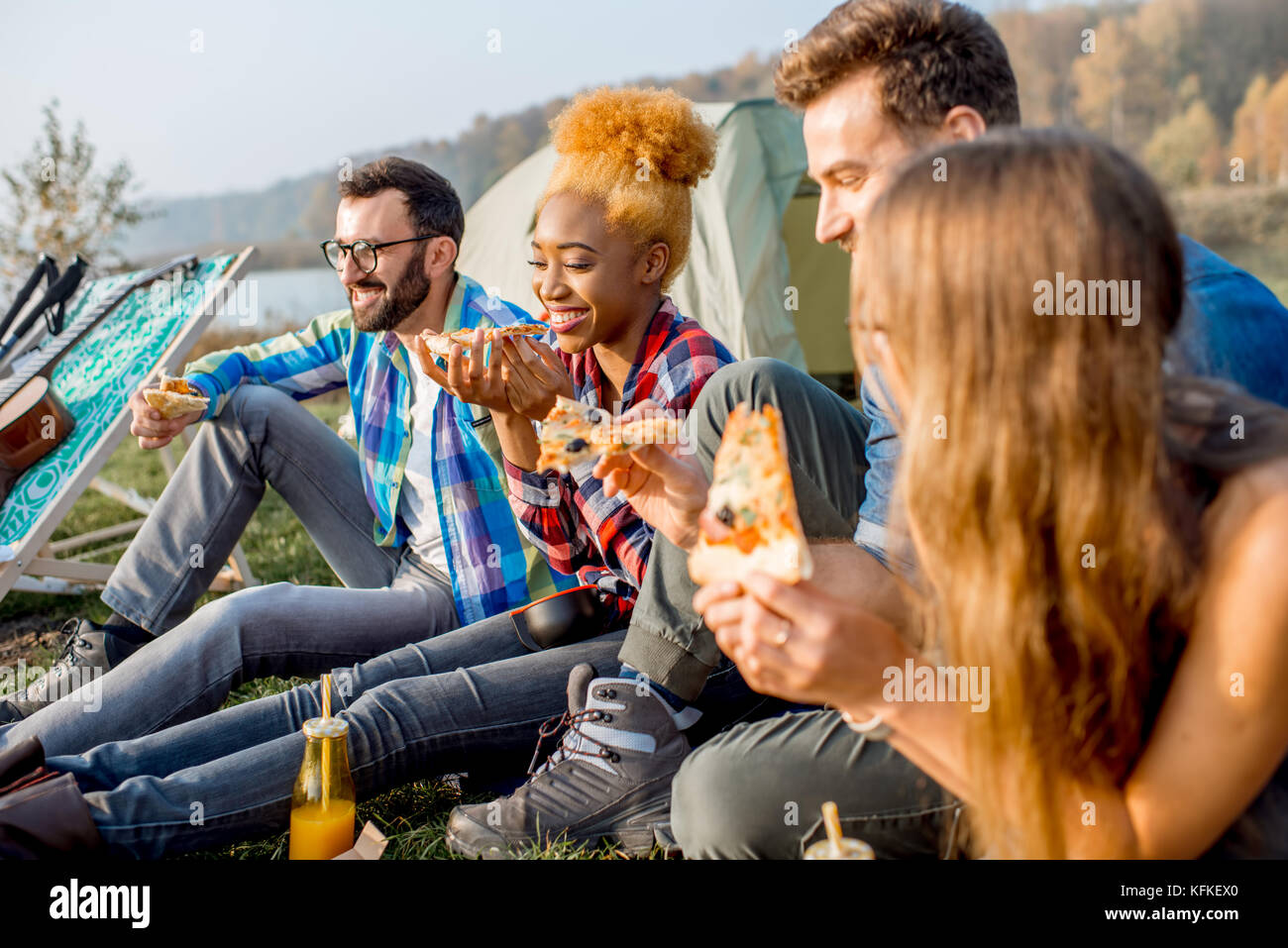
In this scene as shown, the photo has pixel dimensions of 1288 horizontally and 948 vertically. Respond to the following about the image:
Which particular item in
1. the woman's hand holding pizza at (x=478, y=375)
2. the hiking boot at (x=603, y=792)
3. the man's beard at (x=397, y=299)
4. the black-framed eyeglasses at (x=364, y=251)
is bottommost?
the hiking boot at (x=603, y=792)

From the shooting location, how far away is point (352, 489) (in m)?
3.21

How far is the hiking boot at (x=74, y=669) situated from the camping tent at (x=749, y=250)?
300 centimetres

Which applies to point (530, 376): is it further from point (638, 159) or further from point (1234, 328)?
point (1234, 328)

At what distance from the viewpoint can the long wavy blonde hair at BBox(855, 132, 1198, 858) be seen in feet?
3.90

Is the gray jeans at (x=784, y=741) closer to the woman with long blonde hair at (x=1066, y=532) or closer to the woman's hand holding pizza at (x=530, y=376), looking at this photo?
the woman with long blonde hair at (x=1066, y=532)

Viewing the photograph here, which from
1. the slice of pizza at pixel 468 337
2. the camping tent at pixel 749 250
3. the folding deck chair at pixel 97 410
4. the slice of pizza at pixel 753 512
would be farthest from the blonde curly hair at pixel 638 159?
the camping tent at pixel 749 250

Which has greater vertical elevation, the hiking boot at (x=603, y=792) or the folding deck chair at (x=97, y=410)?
the folding deck chair at (x=97, y=410)

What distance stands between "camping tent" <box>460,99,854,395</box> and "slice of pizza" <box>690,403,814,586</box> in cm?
364

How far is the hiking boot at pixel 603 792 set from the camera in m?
2.13

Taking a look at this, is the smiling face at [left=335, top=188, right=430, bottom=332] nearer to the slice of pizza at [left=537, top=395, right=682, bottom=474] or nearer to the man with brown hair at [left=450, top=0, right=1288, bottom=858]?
the slice of pizza at [left=537, top=395, right=682, bottom=474]

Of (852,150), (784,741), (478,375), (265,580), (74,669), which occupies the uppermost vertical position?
(852,150)

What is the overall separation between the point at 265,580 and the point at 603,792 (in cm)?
264

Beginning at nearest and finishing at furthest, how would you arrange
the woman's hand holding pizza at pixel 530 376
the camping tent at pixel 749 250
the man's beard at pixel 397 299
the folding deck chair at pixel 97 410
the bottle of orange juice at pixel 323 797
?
the bottle of orange juice at pixel 323 797 → the woman's hand holding pizza at pixel 530 376 → the man's beard at pixel 397 299 → the folding deck chair at pixel 97 410 → the camping tent at pixel 749 250

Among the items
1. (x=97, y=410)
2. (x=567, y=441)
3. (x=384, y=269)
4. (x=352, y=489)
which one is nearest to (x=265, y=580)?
(x=97, y=410)
